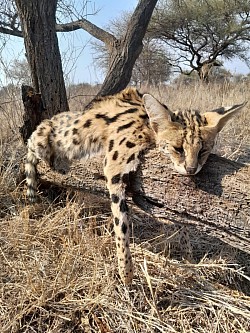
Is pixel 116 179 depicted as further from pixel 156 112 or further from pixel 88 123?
pixel 88 123

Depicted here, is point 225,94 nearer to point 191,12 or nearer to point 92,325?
point 92,325

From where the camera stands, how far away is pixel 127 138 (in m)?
2.19

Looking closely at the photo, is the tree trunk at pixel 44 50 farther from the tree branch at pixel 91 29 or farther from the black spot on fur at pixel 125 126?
the black spot on fur at pixel 125 126

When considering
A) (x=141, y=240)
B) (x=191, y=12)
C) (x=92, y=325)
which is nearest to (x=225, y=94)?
(x=141, y=240)

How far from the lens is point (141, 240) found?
2.81 meters

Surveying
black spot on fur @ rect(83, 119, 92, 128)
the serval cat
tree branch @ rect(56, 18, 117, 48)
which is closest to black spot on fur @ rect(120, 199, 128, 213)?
the serval cat

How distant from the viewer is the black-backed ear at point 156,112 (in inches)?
78.7

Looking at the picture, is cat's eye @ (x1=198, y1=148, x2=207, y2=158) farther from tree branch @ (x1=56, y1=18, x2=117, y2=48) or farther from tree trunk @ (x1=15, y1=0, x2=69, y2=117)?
tree branch @ (x1=56, y1=18, x2=117, y2=48)

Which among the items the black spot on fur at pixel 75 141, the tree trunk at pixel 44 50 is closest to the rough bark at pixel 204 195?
the black spot on fur at pixel 75 141

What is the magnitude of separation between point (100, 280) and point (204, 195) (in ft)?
2.84

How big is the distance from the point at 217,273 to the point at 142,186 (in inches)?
35.8

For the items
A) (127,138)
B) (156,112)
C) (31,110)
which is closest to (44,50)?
(31,110)

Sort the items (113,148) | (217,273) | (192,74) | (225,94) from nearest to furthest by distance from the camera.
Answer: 1. (113,148)
2. (217,273)
3. (225,94)
4. (192,74)

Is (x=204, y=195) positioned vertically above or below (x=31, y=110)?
below
